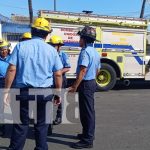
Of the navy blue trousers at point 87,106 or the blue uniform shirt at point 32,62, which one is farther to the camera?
the navy blue trousers at point 87,106

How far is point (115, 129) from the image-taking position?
834cm

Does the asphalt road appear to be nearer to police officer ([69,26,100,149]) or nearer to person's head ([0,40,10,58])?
police officer ([69,26,100,149])

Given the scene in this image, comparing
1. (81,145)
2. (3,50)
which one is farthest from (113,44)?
(81,145)

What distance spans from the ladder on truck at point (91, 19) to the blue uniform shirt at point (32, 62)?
26.2ft

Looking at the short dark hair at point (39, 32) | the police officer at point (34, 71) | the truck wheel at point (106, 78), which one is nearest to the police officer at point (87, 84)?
the police officer at point (34, 71)

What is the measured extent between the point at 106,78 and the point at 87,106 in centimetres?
780

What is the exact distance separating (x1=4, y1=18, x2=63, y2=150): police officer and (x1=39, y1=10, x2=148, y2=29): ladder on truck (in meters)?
7.92

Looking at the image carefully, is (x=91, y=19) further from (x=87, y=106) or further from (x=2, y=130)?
(x=87, y=106)

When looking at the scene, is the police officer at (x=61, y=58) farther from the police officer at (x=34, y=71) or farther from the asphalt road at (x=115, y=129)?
the police officer at (x=34, y=71)

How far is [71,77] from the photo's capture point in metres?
14.1

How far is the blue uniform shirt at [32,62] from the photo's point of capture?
554 centimetres

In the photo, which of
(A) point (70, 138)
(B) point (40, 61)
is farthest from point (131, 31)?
(B) point (40, 61)

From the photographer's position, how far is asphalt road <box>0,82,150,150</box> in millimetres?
→ 7172

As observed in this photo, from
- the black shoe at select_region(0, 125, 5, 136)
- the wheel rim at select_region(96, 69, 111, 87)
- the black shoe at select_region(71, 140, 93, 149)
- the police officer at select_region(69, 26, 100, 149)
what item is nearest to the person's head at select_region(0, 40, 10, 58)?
the black shoe at select_region(0, 125, 5, 136)
